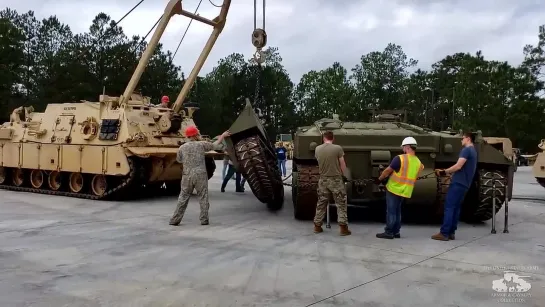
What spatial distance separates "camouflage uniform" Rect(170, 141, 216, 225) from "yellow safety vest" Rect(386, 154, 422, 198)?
10.1 ft

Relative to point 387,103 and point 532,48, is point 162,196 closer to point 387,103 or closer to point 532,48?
point 532,48

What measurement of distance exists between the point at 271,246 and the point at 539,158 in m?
9.74

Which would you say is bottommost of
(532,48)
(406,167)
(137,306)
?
(137,306)

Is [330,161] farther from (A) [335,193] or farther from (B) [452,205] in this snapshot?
(B) [452,205]

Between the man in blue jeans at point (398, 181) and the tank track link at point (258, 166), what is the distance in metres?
2.55

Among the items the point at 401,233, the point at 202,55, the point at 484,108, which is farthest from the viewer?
the point at 484,108

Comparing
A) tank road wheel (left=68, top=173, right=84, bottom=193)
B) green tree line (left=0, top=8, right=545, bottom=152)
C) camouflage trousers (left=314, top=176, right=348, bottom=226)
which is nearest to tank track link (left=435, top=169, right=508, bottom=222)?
camouflage trousers (left=314, top=176, right=348, bottom=226)

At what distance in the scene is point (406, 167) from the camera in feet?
27.5

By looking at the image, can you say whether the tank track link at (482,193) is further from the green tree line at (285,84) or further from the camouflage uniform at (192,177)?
the green tree line at (285,84)

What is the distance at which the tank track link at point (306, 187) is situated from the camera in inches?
380

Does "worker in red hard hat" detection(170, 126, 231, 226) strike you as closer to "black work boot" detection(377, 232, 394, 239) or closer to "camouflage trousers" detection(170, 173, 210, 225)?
"camouflage trousers" detection(170, 173, 210, 225)

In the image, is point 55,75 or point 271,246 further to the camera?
point 55,75

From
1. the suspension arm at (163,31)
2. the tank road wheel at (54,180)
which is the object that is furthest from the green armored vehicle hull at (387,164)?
the tank road wheel at (54,180)

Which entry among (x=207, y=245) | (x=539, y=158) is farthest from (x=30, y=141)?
(x=539, y=158)
